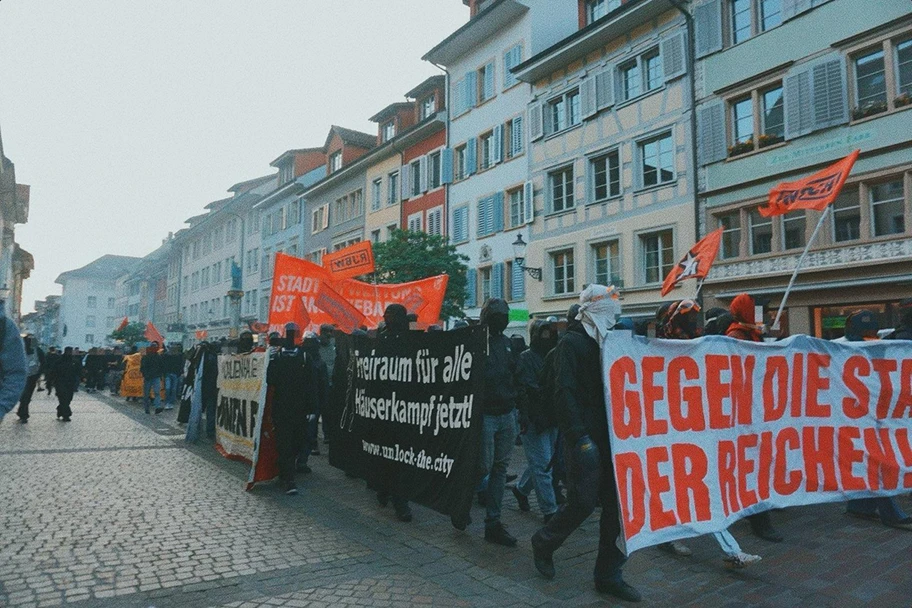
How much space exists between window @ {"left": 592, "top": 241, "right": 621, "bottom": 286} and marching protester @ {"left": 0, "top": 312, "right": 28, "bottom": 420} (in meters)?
19.8

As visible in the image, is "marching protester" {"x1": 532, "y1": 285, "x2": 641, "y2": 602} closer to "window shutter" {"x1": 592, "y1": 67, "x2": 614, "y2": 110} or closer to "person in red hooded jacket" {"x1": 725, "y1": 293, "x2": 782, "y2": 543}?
"person in red hooded jacket" {"x1": 725, "y1": 293, "x2": 782, "y2": 543}

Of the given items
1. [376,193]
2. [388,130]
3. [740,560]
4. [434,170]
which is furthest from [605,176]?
[740,560]

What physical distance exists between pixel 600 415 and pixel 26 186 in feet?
247

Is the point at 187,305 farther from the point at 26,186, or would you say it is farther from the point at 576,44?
the point at 576,44

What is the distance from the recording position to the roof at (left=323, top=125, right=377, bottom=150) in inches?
1629

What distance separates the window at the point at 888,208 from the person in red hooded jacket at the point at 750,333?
1244 centimetres

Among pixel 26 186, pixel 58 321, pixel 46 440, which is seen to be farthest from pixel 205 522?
pixel 58 321

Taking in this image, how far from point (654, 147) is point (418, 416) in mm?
17837

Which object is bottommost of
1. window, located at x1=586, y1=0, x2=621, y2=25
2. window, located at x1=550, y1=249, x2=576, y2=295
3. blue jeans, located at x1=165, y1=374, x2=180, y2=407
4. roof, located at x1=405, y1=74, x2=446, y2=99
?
blue jeans, located at x1=165, y1=374, x2=180, y2=407

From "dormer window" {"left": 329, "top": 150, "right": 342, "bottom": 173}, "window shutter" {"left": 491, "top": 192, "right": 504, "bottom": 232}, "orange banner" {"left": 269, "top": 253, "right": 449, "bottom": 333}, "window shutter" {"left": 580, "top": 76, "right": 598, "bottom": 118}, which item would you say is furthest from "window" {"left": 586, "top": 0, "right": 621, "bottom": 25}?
"dormer window" {"left": 329, "top": 150, "right": 342, "bottom": 173}

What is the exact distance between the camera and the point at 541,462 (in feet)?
20.2

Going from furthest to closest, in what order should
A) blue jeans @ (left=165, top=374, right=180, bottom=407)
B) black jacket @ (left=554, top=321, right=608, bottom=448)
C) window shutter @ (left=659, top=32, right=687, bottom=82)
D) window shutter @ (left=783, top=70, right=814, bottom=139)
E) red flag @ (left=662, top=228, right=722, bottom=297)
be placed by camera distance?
window shutter @ (left=659, top=32, right=687, bottom=82)
blue jeans @ (left=165, top=374, right=180, bottom=407)
window shutter @ (left=783, top=70, right=814, bottom=139)
red flag @ (left=662, top=228, right=722, bottom=297)
black jacket @ (left=554, top=321, right=608, bottom=448)

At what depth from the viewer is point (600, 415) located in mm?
4457

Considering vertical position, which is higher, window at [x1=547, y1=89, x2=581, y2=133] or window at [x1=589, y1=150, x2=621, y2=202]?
window at [x1=547, y1=89, x2=581, y2=133]
